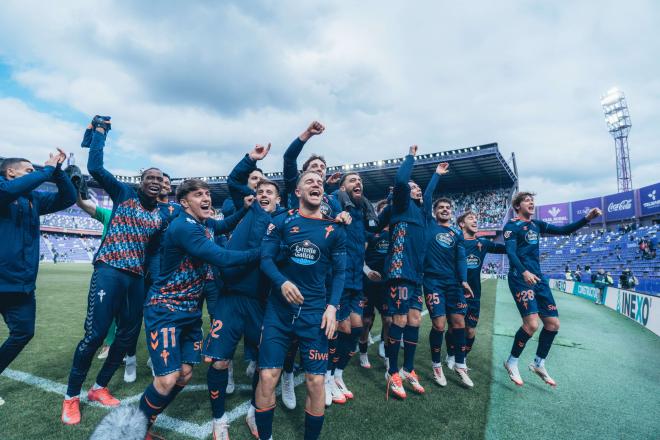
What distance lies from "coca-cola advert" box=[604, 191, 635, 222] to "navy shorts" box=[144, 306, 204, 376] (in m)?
44.5

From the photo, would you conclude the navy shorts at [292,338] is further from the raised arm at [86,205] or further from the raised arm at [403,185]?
the raised arm at [86,205]

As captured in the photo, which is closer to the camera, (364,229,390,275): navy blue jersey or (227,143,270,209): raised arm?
(227,143,270,209): raised arm

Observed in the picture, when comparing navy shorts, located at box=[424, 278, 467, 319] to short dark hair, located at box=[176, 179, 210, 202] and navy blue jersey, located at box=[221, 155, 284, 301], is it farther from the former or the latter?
short dark hair, located at box=[176, 179, 210, 202]

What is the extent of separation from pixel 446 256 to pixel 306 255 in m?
2.73

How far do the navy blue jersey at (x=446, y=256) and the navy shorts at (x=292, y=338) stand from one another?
8.34ft

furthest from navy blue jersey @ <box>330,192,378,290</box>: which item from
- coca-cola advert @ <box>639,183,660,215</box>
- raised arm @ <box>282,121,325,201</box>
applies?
coca-cola advert @ <box>639,183,660,215</box>

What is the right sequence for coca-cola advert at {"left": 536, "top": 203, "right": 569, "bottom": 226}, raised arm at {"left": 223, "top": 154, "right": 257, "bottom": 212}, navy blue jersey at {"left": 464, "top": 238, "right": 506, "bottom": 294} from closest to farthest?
1. raised arm at {"left": 223, "top": 154, "right": 257, "bottom": 212}
2. navy blue jersey at {"left": 464, "top": 238, "right": 506, "bottom": 294}
3. coca-cola advert at {"left": 536, "top": 203, "right": 569, "bottom": 226}

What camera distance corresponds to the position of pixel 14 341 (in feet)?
10.2

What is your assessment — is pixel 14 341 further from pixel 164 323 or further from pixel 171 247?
pixel 171 247

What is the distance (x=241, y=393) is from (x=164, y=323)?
159 cm

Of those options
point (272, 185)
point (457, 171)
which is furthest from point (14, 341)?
point (457, 171)

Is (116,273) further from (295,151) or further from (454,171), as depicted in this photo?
(454,171)

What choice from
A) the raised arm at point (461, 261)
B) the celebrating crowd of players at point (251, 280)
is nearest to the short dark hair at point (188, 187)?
the celebrating crowd of players at point (251, 280)

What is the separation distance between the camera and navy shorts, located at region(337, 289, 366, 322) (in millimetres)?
3941
